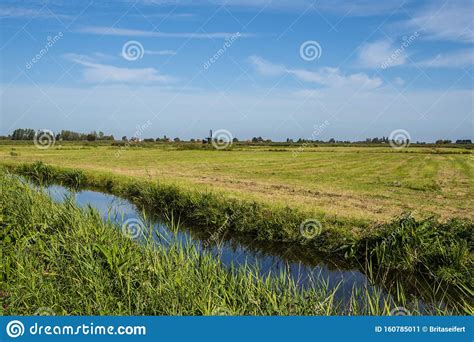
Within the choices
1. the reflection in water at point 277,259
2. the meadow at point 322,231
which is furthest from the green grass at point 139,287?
the reflection in water at point 277,259

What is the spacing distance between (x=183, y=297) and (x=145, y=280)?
114 cm

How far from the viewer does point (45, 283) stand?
678 centimetres

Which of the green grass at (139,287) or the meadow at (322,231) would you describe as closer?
the green grass at (139,287)

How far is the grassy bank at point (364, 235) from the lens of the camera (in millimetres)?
9883

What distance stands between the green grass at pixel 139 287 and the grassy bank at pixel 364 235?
1.99m

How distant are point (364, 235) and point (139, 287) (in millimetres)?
7165

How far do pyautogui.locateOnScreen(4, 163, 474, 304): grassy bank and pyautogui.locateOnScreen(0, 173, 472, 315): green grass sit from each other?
6.53 feet

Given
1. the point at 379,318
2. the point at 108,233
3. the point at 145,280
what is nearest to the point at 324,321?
the point at 379,318

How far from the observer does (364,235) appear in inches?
461

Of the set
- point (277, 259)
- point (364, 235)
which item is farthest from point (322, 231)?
point (277, 259)

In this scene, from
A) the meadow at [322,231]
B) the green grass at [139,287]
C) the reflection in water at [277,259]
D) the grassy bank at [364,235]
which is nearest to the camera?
the green grass at [139,287]

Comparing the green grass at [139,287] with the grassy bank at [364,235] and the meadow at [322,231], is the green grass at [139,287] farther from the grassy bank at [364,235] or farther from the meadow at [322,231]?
the grassy bank at [364,235]

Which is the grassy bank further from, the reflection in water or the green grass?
the green grass

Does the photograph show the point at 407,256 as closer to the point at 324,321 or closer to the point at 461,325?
the point at 461,325
